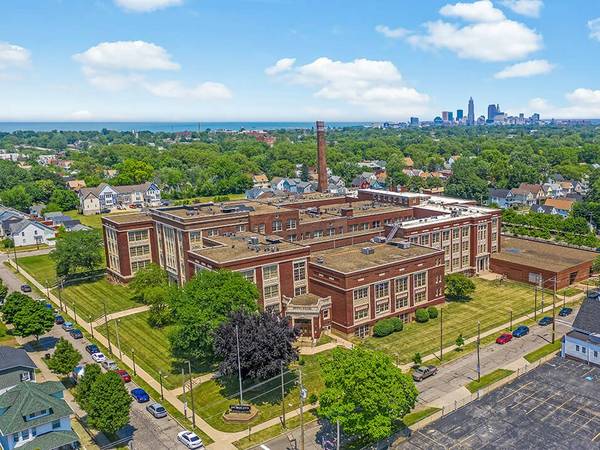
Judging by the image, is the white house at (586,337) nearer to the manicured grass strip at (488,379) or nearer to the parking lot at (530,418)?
the parking lot at (530,418)

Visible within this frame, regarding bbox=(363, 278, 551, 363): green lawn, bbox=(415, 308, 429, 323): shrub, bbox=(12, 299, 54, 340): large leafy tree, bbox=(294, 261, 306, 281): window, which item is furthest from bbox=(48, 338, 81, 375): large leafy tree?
bbox=(415, 308, 429, 323): shrub

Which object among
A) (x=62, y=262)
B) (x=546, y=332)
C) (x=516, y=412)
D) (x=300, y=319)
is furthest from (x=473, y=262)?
(x=62, y=262)

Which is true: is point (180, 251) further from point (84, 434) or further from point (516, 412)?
point (516, 412)

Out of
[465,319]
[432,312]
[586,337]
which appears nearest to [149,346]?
[432,312]

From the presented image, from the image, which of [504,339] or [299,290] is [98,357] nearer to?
[299,290]

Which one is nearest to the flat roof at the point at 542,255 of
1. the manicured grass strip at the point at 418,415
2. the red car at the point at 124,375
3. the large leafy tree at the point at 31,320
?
the manicured grass strip at the point at 418,415

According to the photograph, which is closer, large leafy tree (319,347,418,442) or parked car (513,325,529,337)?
large leafy tree (319,347,418,442)

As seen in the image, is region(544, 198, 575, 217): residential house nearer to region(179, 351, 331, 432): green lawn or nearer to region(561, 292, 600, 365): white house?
region(561, 292, 600, 365): white house
